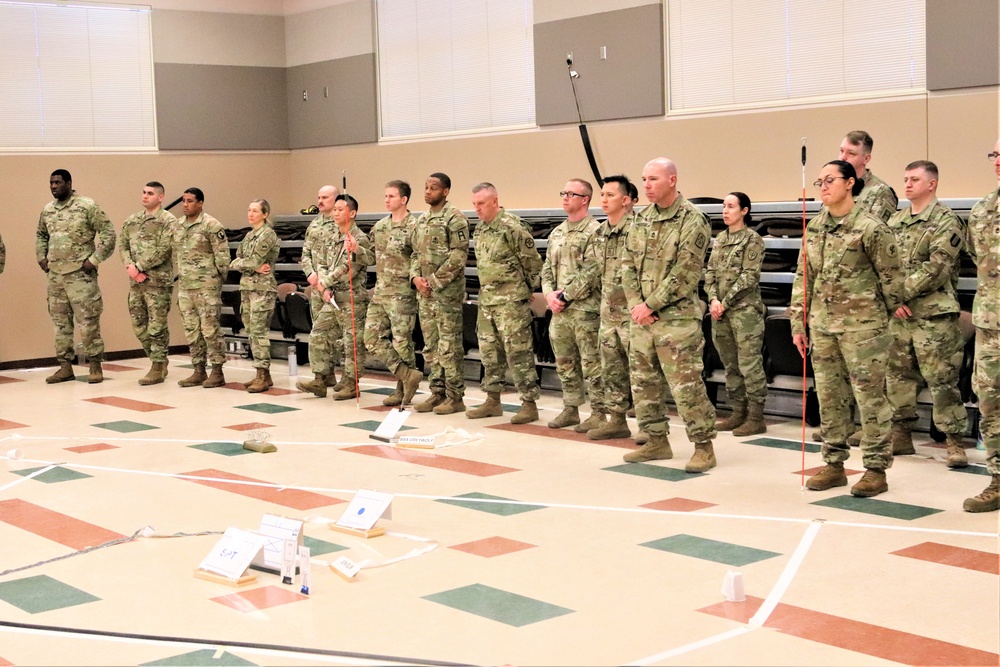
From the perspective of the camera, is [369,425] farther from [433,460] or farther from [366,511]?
[366,511]

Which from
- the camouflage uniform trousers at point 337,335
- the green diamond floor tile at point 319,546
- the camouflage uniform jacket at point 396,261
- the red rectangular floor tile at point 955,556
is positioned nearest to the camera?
the red rectangular floor tile at point 955,556

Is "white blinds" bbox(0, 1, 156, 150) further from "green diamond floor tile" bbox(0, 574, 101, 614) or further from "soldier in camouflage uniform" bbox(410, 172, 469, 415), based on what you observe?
"green diamond floor tile" bbox(0, 574, 101, 614)

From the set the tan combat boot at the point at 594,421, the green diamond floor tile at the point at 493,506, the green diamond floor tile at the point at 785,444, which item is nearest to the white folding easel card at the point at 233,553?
the green diamond floor tile at the point at 493,506

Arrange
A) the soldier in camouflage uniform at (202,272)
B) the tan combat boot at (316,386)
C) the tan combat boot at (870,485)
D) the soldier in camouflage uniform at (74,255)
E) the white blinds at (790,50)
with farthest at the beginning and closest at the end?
the soldier in camouflage uniform at (74,255), the soldier in camouflage uniform at (202,272), the tan combat boot at (316,386), the white blinds at (790,50), the tan combat boot at (870,485)

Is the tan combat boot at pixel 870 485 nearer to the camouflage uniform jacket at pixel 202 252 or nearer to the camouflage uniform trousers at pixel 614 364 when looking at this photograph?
the camouflage uniform trousers at pixel 614 364

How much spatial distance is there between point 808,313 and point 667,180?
3.61ft

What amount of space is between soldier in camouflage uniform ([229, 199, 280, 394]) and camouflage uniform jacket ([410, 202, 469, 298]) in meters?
1.95

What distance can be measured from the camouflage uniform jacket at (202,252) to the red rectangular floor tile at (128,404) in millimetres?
1232

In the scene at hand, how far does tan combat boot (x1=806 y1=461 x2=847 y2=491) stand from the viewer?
6.11 metres

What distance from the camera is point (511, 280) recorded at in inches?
332

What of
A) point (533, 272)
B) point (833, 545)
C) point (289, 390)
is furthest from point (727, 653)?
point (289, 390)

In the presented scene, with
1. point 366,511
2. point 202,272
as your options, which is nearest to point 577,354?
point 366,511

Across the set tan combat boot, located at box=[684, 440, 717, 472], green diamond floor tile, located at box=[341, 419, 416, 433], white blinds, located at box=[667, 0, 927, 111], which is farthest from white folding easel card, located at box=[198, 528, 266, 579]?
white blinds, located at box=[667, 0, 927, 111]

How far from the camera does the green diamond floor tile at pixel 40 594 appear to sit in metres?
4.53
